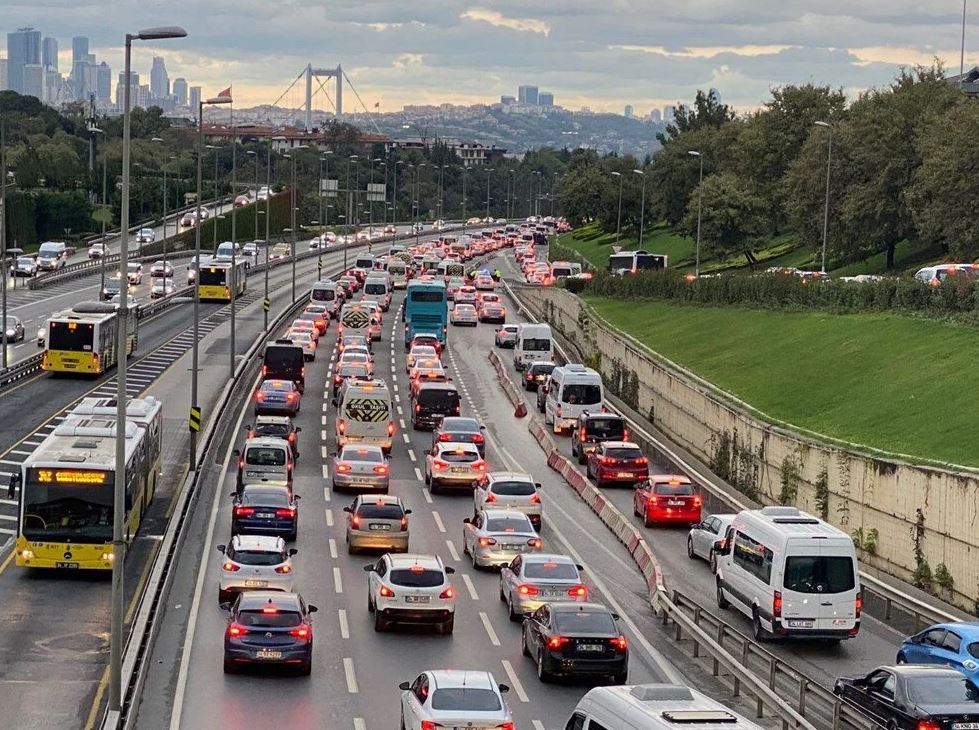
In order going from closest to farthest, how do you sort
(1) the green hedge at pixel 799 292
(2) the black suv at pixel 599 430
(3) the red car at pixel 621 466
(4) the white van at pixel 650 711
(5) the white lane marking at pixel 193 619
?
(4) the white van at pixel 650 711, (5) the white lane marking at pixel 193 619, (3) the red car at pixel 621 466, (2) the black suv at pixel 599 430, (1) the green hedge at pixel 799 292

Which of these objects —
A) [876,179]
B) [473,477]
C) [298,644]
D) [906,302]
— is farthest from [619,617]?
[876,179]

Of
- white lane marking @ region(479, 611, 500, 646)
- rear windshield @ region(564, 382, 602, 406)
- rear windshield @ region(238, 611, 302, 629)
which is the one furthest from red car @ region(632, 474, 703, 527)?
rear windshield @ region(238, 611, 302, 629)

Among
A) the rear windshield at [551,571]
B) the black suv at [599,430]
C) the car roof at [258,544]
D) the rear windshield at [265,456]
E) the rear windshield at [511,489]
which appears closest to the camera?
the rear windshield at [551,571]

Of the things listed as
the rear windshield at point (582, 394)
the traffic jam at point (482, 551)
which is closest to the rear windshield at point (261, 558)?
the traffic jam at point (482, 551)

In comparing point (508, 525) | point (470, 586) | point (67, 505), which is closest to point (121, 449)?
point (67, 505)

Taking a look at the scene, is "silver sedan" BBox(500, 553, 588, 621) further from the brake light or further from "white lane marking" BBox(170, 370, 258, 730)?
"white lane marking" BBox(170, 370, 258, 730)

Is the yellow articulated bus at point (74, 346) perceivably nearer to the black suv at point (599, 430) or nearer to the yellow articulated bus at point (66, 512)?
the black suv at point (599, 430)

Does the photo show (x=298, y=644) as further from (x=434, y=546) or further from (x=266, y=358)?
(x=266, y=358)
